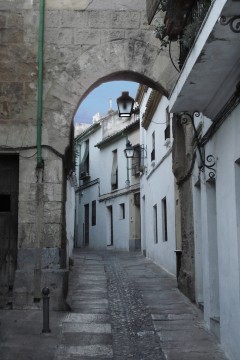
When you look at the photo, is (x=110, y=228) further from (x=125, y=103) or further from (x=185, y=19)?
(x=185, y=19)

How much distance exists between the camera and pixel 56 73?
27.8 feet

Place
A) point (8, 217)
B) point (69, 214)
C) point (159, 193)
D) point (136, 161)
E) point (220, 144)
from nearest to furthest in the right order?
1. point (220, 144)
2. point (8, 217)
3. point (69, 214)
4. point (159, 193)
5. point (136, 161)

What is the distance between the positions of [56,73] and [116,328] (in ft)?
13.9

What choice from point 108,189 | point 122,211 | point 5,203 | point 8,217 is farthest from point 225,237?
point 108,189

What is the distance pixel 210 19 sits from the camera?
410 cm

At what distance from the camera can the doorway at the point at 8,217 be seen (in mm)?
8312

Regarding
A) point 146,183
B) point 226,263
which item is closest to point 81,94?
point 226,263

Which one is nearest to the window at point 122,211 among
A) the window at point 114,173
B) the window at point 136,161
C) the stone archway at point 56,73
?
the window at point 114,173

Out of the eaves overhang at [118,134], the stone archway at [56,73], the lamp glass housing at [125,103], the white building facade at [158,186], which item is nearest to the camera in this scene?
the stone archway at [56,73]

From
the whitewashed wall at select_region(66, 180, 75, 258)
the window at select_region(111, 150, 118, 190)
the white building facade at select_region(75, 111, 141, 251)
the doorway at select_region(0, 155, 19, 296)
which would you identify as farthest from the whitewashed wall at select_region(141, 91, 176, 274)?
the window at select_region(111, 150, 118, 190)

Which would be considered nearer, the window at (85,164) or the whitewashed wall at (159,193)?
the whitewashed wall at (159,193)

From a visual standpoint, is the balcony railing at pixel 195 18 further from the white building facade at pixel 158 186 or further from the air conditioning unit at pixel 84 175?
the air conditioning unit at pixel 84 175

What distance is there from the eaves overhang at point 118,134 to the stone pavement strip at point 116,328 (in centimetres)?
1181

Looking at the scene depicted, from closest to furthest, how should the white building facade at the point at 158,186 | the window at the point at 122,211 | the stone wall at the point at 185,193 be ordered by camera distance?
the stone wall at the point at 185,193 → the white building facade at the point at 158,186 → the window at the point at 122,211
